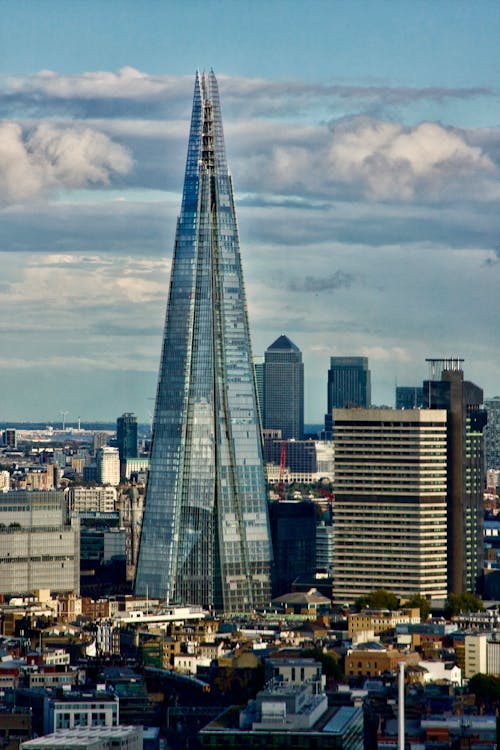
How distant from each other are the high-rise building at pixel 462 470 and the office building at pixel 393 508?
1.17 m

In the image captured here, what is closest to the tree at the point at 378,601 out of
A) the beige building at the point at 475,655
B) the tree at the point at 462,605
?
the tree at the point at 462,605

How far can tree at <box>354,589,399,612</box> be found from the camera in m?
165

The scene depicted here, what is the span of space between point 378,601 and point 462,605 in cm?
528

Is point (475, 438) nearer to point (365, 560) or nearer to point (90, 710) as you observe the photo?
point (365, 560)

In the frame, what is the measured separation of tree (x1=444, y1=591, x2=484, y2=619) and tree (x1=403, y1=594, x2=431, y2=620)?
4.08 feet

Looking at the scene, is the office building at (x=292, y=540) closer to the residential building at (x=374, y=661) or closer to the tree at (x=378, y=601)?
the tree at (x=378, y=601)

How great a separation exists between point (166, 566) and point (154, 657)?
3049cm

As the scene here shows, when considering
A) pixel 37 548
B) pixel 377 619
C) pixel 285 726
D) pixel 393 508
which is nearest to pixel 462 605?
pixel 377 619

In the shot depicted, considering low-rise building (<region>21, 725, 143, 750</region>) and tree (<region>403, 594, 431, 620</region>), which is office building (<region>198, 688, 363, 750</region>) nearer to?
low-rise building (<region>21, 725, 143, 750</region>)

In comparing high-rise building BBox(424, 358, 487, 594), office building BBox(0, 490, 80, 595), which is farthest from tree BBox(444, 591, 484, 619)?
office building BBox(0, 490, 80, 595)

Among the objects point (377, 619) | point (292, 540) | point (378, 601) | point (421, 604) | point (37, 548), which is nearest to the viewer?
point (377, 619)

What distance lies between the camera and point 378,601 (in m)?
166

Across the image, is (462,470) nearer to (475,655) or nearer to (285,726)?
(475,655)

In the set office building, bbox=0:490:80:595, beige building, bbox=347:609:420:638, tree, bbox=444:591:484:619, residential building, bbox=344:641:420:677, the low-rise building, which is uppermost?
office building, bbox=0:490:80:595
